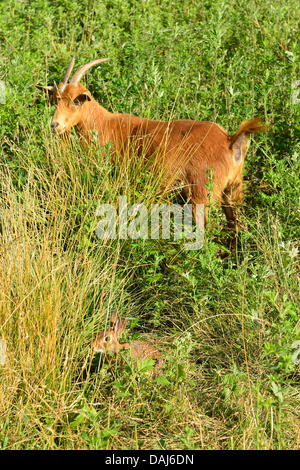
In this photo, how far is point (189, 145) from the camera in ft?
16.9

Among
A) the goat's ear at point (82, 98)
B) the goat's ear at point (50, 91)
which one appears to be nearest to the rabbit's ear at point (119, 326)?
the goat's ear at point (82, 98)

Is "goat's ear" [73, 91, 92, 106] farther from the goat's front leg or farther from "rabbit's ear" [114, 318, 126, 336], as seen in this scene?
"rabbit's ear" [114, 318, 126, 336]

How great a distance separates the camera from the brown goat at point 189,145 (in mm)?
5070

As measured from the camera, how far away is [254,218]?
5004 mm

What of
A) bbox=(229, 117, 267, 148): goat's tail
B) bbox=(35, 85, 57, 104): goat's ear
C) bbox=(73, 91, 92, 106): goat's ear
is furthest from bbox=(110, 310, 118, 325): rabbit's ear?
bbox=(35, 85, 57, 104): goat's ear

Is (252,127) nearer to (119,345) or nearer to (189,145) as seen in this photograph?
(189,145)

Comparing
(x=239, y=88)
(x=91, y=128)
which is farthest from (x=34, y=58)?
(x=239, y=88)

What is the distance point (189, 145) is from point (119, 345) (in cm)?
195

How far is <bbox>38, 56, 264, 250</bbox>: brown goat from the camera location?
5070mm

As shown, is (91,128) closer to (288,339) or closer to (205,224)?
(205,224)

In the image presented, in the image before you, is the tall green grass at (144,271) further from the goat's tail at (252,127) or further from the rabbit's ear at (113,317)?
the goat's tail at (252,127)

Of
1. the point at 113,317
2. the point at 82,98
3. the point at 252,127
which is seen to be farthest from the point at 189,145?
the point at 113,317

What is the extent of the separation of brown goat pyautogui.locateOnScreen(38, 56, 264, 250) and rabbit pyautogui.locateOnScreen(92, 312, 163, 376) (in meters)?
1.34

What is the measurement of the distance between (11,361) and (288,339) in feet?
5.04
